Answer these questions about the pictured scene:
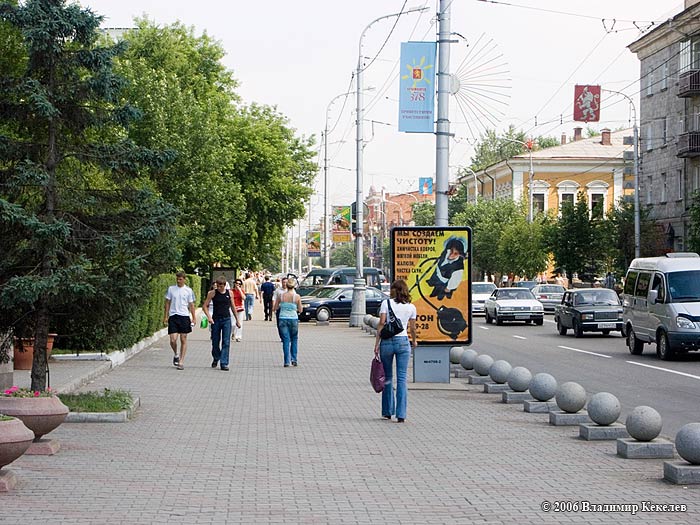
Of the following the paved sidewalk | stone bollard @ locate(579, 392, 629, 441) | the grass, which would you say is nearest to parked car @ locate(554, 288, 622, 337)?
the paved sidewalk

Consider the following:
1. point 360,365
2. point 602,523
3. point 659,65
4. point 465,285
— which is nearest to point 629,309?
A: point 360,365

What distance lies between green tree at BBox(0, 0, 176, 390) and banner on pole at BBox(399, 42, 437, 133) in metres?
7.92

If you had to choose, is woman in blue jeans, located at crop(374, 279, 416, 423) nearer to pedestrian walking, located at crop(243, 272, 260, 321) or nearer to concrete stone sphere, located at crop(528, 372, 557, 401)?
concrete stone sphere, located at crop(528, 372, 557, 401)

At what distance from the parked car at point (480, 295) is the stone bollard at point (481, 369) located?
32502 mm

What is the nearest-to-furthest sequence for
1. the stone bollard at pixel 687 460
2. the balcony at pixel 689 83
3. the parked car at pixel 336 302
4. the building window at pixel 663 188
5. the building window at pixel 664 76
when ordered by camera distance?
the stone bollard at pixel 687 460 < the parked car at pixel 336 302 < the balcony at pixel 689 83 < the building window at pixel 664 76 < the building window at pixel 663 188

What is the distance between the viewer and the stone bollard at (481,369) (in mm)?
19673

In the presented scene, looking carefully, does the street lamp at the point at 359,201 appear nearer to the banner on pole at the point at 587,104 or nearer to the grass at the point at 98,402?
the banner on pole at the point at 587,104

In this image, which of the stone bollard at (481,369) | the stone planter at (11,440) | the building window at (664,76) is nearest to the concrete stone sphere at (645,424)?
the stone planter at (11,440)

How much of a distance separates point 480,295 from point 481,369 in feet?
113

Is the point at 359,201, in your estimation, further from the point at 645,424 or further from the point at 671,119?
the point at 645,424

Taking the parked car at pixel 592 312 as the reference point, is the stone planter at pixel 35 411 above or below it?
below

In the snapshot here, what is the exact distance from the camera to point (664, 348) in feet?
86.4

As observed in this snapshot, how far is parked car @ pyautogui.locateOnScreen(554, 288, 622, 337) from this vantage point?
37.0m

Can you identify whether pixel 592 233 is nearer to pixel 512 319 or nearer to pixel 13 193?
pixel 512 319
